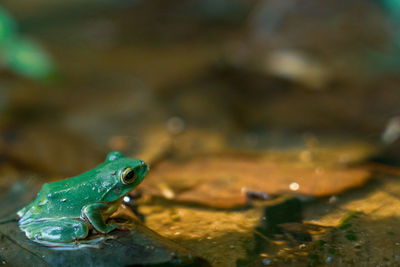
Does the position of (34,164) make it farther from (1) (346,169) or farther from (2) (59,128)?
(1) (346,169)

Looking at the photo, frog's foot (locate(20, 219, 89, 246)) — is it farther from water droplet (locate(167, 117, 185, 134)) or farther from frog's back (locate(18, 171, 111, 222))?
water droplet (locate(167, 117, 185, 134))

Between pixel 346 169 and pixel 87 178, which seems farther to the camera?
pixel 346 169

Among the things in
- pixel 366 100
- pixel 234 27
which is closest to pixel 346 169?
pixel 366 100

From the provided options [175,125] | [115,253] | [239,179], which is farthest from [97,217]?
[175,125]

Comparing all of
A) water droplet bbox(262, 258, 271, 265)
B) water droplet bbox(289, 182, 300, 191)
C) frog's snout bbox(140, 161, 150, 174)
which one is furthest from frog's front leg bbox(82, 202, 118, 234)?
water droplet bbox(289, 182, 300, 191)

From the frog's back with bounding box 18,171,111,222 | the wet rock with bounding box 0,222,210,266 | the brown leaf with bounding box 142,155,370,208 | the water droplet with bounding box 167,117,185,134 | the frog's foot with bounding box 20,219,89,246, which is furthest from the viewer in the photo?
the water droplet with bounding box 167,117,185,134

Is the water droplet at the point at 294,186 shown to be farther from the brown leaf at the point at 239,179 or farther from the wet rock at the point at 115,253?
the wet rock at the point at 115,253
